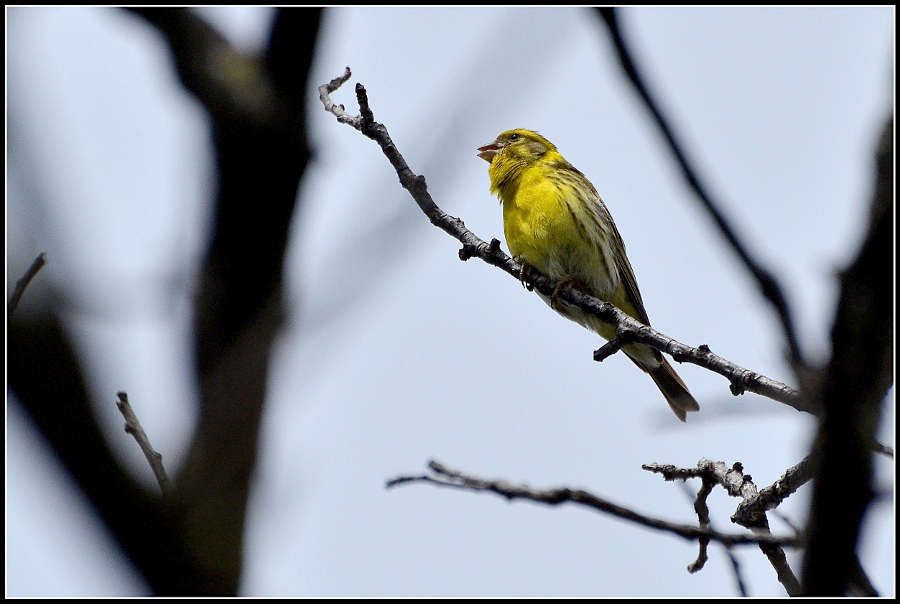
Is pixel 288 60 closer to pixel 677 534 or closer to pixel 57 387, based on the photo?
pixel 57 387

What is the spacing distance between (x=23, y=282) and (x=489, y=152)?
7.09 meters

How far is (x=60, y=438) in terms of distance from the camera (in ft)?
4.14

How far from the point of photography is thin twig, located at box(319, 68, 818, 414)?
378cm

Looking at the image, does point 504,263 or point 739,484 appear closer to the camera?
point 739,484

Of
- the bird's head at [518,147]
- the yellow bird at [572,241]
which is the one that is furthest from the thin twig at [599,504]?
the bird's head at [518,147]

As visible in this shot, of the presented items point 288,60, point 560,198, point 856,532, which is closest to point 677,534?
point 856,532

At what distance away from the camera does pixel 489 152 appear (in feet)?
27.5

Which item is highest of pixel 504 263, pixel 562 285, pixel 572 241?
pixel 572 241

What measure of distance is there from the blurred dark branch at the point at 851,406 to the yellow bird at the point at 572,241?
5.35 m

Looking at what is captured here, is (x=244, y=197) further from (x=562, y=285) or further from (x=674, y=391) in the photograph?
Answer: (x=674, y=391)

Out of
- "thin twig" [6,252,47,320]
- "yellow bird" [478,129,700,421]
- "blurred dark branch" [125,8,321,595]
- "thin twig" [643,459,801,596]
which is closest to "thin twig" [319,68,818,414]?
"thin twig" [643,459,801,596]

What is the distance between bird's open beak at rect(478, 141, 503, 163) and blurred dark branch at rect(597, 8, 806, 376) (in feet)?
23.8

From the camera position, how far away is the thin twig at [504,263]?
3.78 m

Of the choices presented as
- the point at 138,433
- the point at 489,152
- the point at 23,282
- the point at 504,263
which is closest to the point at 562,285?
the point at 504,263
